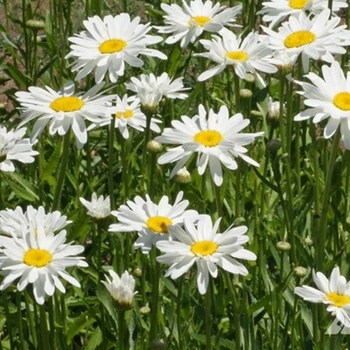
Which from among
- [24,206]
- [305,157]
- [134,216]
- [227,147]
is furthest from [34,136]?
[305,157]

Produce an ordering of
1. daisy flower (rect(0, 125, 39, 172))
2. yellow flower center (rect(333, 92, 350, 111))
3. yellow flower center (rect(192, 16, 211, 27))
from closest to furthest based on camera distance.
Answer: yellow flower center (rect(333, 92, 350, 111))
daisy flower (rect(0, 125, 39, 172))
yellow flower center (rect(192, 16, 211, 27))

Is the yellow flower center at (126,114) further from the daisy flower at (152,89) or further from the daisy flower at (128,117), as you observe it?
the daisy flower at (152,89)

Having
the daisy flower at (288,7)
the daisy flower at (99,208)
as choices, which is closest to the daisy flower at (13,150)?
the daisy flower at (99,208)

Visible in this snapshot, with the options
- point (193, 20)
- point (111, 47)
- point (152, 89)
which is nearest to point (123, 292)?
point (152, 89)

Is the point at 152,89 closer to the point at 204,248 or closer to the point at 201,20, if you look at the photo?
the point at 201,20

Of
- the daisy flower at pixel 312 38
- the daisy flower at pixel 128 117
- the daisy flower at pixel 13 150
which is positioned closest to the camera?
the daisy flower at pixel 13 150

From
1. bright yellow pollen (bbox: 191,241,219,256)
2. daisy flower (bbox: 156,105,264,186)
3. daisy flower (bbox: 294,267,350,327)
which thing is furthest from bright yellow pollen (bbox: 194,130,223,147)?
daisy flower (bbox: 294,267,350,327)

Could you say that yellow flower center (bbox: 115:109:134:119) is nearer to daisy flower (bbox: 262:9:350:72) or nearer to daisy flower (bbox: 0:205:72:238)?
daisy flower (bbox: 262:9:350:72)
